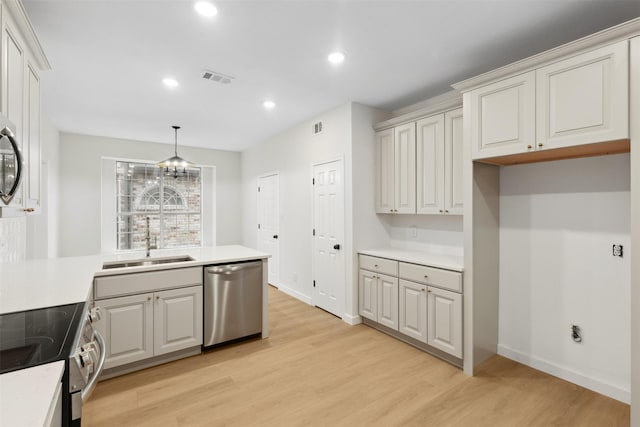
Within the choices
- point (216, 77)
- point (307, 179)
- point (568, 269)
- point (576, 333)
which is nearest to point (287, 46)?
point (216, 77)

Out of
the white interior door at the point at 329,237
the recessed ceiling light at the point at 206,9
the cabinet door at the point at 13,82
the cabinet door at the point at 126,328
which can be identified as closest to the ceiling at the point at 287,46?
the recessed ceiling light at the point at 206,9

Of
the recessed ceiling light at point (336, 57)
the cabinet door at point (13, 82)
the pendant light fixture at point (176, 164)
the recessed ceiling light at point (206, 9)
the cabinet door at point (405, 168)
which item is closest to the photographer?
the cabinet door at point (13, 82)

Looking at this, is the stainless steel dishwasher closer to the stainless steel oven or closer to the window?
the stainless steel oven

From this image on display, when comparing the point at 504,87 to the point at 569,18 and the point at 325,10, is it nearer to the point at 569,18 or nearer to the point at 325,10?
the point at 569,18

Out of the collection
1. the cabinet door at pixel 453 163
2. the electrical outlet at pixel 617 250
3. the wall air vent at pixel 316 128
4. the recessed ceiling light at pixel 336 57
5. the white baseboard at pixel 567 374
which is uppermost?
the recessed ceiling light at pixel 336 57

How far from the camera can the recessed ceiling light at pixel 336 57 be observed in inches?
102

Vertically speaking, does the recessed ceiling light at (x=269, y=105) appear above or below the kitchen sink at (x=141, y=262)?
above

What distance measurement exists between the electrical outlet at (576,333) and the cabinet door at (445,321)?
0.86 metres

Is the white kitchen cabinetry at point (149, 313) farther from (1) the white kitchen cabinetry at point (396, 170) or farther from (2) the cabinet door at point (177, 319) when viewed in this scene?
(1) the white kitchen cabinetry at point (396, 170)

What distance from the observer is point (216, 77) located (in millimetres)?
3041

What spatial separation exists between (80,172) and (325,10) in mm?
5424

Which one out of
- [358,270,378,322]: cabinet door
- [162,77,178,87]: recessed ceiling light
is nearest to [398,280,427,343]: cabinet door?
[358,270,378,322]: cabinet door

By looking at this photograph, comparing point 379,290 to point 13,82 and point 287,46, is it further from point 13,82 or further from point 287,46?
point 13,82

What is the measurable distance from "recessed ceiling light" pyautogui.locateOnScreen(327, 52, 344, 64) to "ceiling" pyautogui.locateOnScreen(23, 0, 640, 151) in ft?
0.21
